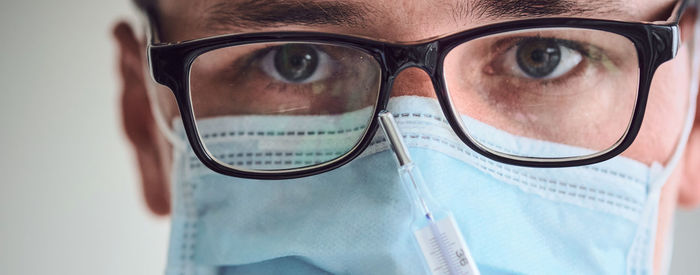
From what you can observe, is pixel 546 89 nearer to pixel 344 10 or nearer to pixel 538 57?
pixel 538 57

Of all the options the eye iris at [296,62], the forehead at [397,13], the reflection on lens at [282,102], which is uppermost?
the forehead at [397,13]

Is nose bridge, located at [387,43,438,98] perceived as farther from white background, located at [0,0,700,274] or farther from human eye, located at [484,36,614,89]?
white background, located at [0,0,700,274]

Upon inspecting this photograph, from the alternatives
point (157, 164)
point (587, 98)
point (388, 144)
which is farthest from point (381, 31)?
point (157, 164)

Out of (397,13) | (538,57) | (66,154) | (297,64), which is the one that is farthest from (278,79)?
(66,154)

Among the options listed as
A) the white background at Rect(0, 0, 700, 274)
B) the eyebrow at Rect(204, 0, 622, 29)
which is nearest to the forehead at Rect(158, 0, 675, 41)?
the eyebrow at Rect(204, 0, 622, 29)

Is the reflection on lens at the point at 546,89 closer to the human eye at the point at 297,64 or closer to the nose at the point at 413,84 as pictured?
the nose at the point at 413,84

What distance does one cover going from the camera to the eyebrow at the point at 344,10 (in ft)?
2.10

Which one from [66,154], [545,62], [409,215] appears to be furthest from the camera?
[66,154]

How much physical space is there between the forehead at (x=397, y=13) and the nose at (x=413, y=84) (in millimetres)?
36

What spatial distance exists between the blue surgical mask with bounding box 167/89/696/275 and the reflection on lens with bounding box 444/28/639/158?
2 cm

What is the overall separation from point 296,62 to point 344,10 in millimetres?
94

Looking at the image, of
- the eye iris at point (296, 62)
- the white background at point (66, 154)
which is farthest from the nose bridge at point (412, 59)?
the white background at point (66, 154)

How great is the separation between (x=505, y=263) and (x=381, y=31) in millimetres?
271

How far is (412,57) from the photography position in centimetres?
61
